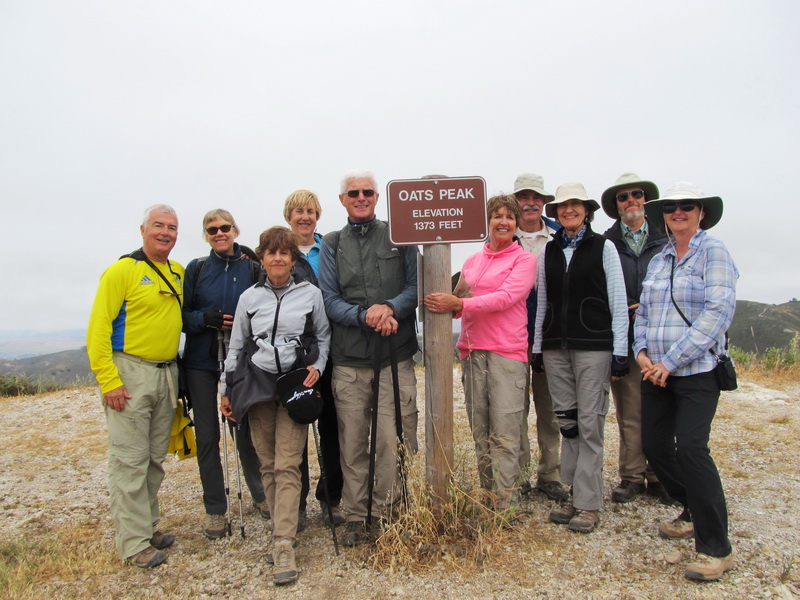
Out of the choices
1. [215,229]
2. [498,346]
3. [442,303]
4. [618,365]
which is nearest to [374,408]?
[442,303]

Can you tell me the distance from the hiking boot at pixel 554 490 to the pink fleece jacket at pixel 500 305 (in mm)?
1507

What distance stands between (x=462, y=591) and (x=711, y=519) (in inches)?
68.0

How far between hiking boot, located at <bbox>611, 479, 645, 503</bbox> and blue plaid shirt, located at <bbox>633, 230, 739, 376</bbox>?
1659 mm

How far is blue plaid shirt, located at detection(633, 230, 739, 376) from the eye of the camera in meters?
3.80

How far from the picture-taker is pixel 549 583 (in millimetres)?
3777

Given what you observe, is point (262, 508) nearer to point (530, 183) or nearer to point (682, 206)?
point (530, 183)

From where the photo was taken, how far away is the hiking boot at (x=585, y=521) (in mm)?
4504

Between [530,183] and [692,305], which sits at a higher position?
[530,183]

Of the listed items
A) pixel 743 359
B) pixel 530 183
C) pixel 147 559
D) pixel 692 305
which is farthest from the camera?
pixel 743 359

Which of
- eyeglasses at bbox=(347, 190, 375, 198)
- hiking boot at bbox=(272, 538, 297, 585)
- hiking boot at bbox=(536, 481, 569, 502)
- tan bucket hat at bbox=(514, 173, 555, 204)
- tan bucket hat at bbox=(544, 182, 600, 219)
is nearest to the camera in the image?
hiking boot at bbox=(272, 538, 297, 585)

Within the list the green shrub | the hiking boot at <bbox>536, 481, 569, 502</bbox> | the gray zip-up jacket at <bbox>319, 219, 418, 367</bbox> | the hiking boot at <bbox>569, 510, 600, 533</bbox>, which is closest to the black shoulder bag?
the hiking boot at <bbox>569, 510, 600, 533</bbox>

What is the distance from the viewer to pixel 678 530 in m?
4.37

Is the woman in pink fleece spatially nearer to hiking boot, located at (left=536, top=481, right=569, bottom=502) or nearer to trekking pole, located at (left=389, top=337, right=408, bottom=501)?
trekking pole, located at (left=389, top=337, right=408, bottom=501)

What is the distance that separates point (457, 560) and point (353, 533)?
0.90 meters
